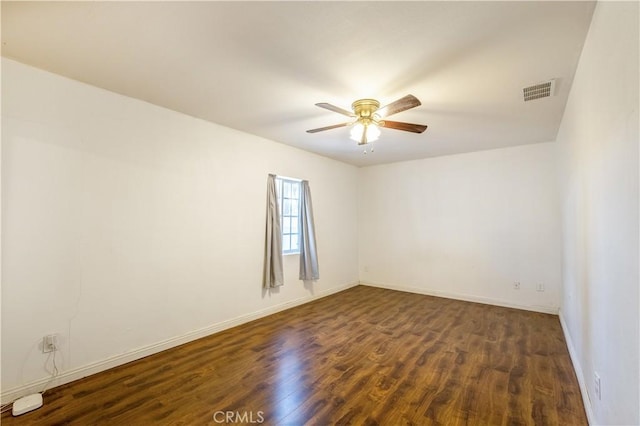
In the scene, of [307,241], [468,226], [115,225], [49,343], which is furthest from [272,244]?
[468,226]

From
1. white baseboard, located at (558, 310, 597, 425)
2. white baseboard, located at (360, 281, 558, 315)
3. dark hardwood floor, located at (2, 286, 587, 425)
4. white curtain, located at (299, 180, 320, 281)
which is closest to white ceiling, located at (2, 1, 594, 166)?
white curtain, located at (299, 180, 320, 281)

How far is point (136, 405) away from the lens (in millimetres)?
2064

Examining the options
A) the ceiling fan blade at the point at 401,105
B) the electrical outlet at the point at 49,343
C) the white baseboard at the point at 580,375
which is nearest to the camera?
the white baseboard at the point at 580,375

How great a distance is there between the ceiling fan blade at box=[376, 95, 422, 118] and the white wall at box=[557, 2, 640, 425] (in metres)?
1.00

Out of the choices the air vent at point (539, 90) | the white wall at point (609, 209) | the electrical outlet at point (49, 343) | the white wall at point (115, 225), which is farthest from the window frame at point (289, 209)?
→ the white wall at point (609, 209)

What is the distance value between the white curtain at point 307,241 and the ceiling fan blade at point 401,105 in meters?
2.43

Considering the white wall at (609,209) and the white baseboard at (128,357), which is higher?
the white wall at (609,209)

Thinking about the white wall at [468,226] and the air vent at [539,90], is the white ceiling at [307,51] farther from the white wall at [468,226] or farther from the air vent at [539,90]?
the white wall at [468,226]

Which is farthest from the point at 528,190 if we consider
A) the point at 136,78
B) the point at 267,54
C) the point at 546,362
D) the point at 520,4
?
the point at 136,78

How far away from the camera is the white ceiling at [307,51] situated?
162 centimetres

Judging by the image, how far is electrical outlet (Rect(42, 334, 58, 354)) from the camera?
2258mm

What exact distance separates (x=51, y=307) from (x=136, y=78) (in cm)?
199

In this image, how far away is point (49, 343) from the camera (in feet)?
7.47

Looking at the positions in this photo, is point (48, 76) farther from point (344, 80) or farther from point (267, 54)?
point (344, 80)
